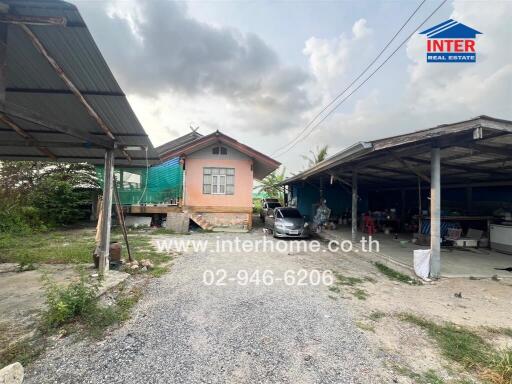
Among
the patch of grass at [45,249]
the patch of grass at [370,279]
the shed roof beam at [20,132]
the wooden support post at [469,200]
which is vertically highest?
the shed roof beam at [20,132]

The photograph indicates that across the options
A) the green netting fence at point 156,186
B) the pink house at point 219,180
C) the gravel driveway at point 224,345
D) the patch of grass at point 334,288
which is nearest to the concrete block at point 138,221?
the green netting fence at point 156,186

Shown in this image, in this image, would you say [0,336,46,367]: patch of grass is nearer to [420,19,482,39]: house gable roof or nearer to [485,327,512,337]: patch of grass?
[485,327,512,337]: patch of grass

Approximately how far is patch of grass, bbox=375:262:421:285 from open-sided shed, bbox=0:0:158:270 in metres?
6.88

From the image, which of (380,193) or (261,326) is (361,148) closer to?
(261,326)

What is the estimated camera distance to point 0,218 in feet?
35.1

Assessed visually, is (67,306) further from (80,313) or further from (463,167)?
(463,167)

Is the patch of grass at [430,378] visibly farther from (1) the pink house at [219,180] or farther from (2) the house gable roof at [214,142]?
(2) the house gable roof at [214,142]

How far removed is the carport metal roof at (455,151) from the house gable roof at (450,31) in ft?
13.1

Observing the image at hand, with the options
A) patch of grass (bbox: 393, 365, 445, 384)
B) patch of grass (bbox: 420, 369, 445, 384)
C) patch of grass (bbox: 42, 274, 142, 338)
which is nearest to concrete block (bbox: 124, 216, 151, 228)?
patch of grass (bbox: 42, 274, 142, 338)

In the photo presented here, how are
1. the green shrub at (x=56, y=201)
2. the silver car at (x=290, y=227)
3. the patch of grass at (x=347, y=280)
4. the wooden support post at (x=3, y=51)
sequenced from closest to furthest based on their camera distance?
the wooden support post at (x=3, y=51) < the patch of grass at (x=347, y=280) < the silver car at (x=290, y=227) < the green shrub at (x=56, y=201)

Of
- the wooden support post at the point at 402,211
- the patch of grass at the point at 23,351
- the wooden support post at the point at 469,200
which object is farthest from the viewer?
the wooden support post at the point at 402,211

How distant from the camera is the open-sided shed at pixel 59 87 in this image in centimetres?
275

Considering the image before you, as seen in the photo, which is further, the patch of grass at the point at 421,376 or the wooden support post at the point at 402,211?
the wooden support post at the point at 402,211

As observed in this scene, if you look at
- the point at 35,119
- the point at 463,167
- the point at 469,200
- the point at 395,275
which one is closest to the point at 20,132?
the point at 35,119
